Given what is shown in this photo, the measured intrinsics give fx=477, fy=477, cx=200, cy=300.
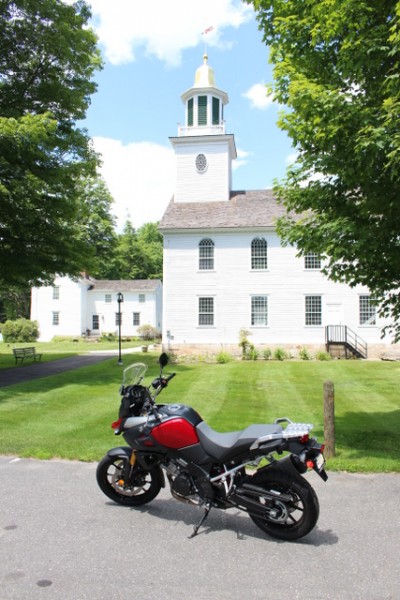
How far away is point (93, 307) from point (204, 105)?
96.6 ft

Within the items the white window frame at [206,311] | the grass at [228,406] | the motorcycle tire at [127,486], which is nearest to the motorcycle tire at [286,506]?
the motorcycle tire at [127,486]

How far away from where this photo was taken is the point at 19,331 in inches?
1994

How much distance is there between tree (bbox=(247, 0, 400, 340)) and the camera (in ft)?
21.0

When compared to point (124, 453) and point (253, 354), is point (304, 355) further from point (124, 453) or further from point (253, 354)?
point (124, 453)

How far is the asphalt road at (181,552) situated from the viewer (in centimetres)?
359

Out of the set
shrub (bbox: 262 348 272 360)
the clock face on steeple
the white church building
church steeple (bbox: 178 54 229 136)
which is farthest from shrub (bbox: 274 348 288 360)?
church steeple (bbox: 178 54 229 136)

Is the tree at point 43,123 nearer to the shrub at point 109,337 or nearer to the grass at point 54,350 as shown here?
the grass at point 54,350

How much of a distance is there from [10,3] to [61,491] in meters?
17.8

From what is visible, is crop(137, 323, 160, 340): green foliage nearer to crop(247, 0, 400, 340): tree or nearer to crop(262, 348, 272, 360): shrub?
crop(262, 348, 272, 360): shrub

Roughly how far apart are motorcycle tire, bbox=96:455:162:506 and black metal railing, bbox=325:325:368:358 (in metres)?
23.7

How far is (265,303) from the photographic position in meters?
28.9

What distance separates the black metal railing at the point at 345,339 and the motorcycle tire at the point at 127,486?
23.7m

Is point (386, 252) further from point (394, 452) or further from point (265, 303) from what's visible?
point (265, 303)

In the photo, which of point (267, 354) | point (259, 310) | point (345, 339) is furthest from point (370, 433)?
point (259, 310)
